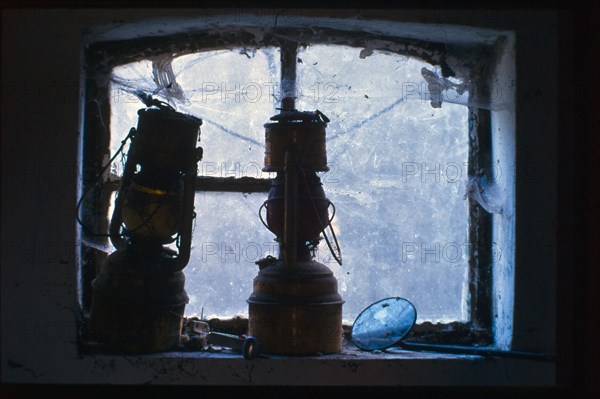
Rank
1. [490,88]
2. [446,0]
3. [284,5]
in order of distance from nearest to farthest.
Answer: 1. [446,0]
2. [284,5]
3. [490,88]

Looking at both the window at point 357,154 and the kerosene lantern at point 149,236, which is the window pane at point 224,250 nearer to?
the window at point 357,154

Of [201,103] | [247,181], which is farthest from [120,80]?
[247,181]

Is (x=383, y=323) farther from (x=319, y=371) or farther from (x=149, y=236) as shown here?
(x=149, y=236)

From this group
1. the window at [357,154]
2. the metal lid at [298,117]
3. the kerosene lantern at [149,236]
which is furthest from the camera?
the window at [357,154]

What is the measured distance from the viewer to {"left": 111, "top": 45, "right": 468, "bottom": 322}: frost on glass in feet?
9.25

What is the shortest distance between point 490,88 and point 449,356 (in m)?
1.15

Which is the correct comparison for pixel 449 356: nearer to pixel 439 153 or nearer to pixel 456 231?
pixel 456 231

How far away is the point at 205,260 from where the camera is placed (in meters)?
2.85

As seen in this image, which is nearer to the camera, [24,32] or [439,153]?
[24,32]

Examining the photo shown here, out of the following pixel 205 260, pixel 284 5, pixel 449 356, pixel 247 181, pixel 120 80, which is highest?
pixel 284 5

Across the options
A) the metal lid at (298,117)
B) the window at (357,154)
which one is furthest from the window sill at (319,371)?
the metal lid at (298,117)

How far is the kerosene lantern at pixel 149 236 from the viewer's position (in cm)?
239

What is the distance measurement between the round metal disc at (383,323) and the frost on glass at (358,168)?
0.21 metres

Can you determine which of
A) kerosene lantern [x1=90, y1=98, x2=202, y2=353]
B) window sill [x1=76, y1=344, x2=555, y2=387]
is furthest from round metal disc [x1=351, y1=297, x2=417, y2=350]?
kerosene lantern [x1=90, y1=98, x2=202, y2=353]
